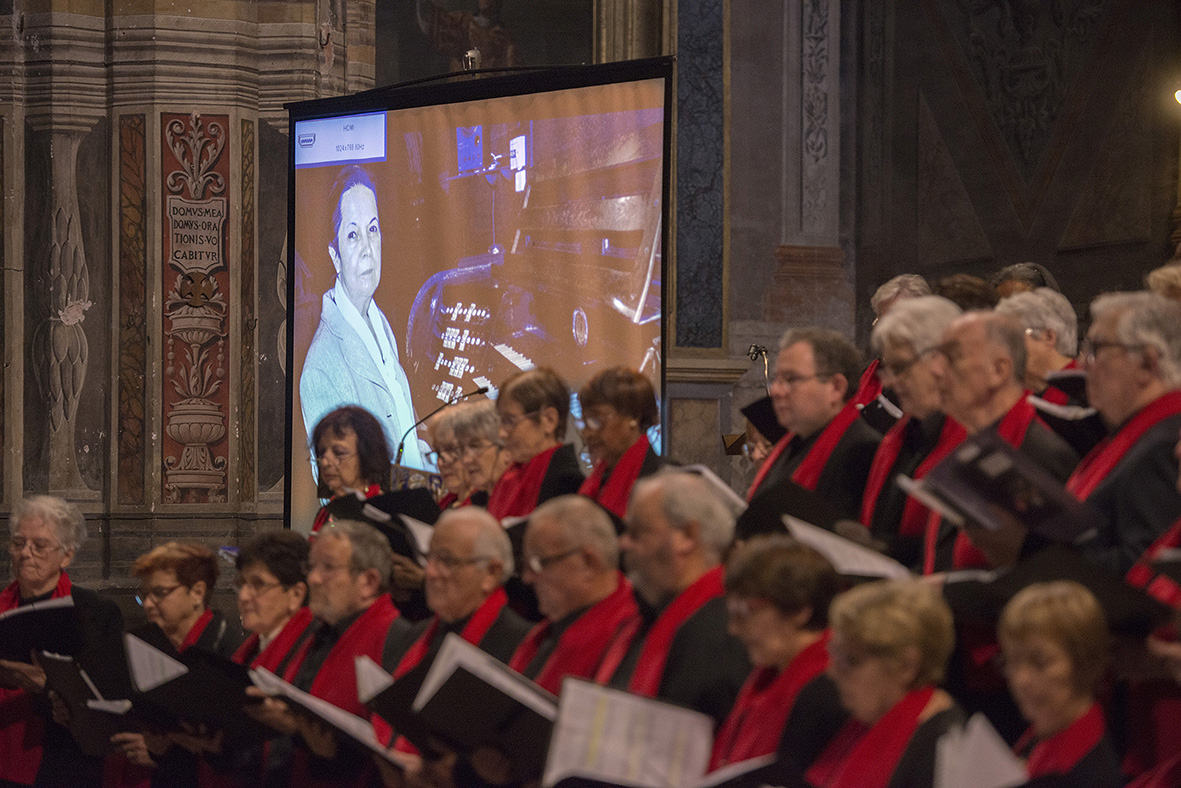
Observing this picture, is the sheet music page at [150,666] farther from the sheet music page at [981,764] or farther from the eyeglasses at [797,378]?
the sheet music page at [981,764]

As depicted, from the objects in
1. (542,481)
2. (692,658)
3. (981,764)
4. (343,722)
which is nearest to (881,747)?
(981,764)

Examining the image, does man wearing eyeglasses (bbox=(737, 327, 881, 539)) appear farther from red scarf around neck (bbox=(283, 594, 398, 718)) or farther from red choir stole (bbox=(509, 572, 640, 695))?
red scarf around neck (bbox=(283, 594, 398, 718))

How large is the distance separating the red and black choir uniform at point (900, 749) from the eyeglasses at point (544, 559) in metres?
0.84

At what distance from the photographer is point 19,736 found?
190 inches

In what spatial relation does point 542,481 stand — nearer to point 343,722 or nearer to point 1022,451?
point 343,722

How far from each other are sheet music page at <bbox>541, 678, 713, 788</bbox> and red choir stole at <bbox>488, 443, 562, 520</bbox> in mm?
1565

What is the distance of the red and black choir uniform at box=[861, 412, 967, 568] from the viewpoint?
338 cm

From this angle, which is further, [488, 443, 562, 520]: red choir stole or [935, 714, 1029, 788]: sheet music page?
[488, 443, 562, 520]: red choir stole

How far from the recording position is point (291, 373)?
7727 millimetres

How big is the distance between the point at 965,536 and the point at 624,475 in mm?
1196

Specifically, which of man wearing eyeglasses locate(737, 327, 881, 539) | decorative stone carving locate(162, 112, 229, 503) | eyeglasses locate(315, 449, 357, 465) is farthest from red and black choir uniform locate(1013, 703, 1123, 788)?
decorative stone carving locate(162, 112, 229, 503)

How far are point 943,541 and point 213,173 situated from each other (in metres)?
6.10

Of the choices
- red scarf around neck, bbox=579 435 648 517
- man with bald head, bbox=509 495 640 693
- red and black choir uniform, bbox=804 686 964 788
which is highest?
red scarf around neck, bbox=579 435 648 517

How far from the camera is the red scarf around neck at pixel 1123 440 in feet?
9.52
